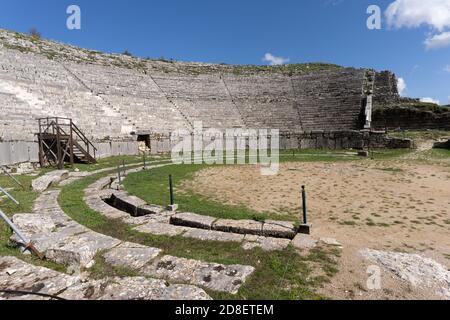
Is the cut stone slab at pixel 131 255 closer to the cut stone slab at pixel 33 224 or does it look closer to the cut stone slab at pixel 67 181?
the cut stone slab at pixel 33 224

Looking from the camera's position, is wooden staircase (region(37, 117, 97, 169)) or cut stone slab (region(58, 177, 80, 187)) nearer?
cut stone slab (region(58, 177, 80, 187))

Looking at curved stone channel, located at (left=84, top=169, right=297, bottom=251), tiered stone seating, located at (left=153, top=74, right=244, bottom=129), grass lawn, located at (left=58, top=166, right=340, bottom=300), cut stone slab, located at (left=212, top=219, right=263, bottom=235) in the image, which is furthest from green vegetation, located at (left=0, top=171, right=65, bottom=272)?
tiered stone seating, located at (left=153, top=74, right=244, bottom=129)

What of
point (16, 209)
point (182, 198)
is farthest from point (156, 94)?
point (16, 209)

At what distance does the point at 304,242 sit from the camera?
5.10m

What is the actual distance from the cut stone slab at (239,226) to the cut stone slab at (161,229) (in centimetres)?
77

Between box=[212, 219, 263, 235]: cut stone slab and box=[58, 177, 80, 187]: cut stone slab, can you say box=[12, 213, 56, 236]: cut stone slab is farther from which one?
box=[58, 177, 80, 187]: cut stone slab

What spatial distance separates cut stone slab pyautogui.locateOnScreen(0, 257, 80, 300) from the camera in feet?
10.7

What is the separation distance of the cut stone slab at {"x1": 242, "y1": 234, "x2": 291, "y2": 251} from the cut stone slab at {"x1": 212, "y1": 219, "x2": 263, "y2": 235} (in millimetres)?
432

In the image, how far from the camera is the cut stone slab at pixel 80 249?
4.10m

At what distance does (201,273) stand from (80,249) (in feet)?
6.36

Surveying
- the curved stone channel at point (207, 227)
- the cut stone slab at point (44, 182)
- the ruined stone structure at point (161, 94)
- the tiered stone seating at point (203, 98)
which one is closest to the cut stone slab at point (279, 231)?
the curved stone channel at point (207, 227)

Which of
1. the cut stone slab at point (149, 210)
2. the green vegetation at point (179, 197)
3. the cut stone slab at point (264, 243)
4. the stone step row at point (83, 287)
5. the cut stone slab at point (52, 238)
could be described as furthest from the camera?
the cut stone slab at point (149, 210)

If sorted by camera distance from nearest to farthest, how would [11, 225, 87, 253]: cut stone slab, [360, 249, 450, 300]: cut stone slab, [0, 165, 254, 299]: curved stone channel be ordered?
1. [360, 249, 450, 300]: cut stone slab
2. [0, 165, 254, 299]: curved stone channel
3. [11, 225, 87, 253]: cut stone slab

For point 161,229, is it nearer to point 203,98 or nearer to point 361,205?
point 361,205
